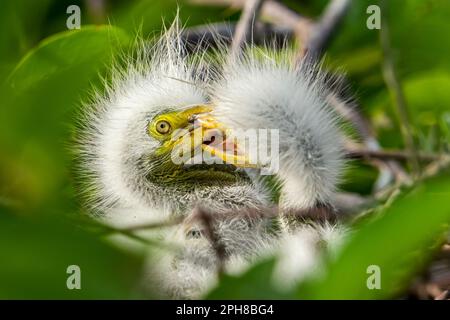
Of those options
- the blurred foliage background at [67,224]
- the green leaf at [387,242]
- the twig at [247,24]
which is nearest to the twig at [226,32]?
the twig at [247,24]

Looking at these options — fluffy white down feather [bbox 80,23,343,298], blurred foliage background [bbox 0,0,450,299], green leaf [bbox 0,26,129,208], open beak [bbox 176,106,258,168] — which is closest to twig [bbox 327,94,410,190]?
fluffy white down feather [bbox 80,23,343,298]

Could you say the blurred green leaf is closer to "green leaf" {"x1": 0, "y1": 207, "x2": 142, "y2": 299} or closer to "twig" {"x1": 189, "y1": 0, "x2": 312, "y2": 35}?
"twig" {"x1": 189, "y1": 0, "x2": 312, "y2": 35}

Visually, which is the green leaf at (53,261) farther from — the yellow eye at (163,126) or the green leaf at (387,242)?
the yellow eye at (163,126)

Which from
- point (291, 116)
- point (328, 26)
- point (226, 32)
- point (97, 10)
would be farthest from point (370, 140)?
point (97, 10)

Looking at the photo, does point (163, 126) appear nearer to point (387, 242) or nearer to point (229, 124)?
point (229, 124)

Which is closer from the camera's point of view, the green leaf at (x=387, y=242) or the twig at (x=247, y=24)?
the green leaf at (x=387, y=242)
